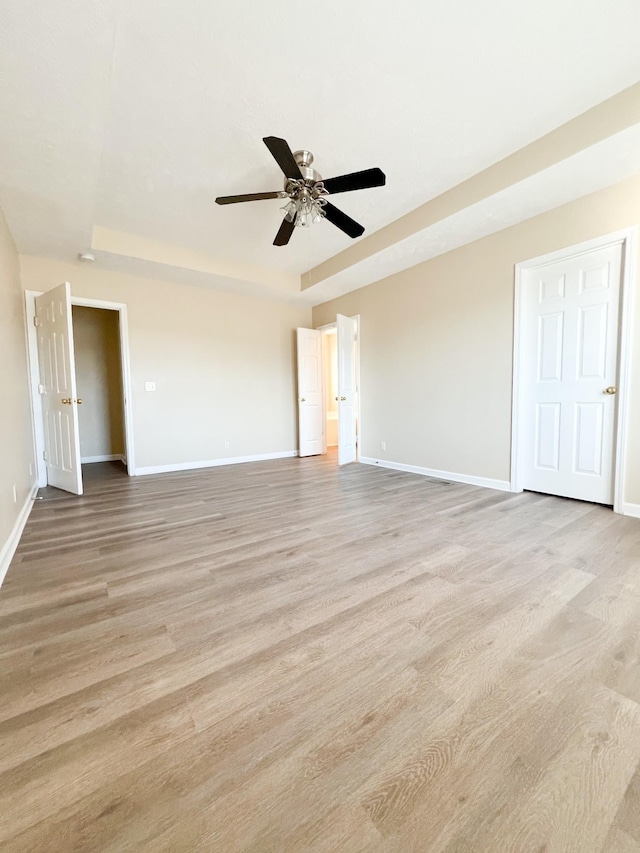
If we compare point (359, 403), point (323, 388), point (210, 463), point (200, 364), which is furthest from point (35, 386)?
point (359, 403)

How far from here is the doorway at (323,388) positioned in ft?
16.6

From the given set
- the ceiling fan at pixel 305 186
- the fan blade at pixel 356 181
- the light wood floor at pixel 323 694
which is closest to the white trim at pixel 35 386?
the light wood floor at pixel 323 694

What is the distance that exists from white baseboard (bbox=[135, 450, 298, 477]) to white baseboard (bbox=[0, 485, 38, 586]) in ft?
4.74

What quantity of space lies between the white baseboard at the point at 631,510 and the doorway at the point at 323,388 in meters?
3.11

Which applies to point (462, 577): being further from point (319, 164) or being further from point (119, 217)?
point (119, 217)

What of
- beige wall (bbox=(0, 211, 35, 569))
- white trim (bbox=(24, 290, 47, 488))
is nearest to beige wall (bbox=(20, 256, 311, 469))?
white trim (bbox=(24, 290, 47, 488))

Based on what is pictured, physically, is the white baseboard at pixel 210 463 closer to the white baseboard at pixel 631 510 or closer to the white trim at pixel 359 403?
the white trim at pixel 359 403

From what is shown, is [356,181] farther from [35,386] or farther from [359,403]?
[35,386]

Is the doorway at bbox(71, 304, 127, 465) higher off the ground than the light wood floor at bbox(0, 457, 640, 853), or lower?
higher

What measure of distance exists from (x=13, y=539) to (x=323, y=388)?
453 cm

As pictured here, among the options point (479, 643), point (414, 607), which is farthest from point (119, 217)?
point (479, 643)

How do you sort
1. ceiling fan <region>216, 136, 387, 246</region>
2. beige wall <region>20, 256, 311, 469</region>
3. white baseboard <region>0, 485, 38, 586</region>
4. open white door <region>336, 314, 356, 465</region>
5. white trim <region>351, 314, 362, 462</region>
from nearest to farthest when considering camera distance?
white baseboard <region>0, 485, 38, 586</region>, ceiling fan <region>216, 136, 387, 246</region>, beige wall <region>20, 256, 311, 469</region>, open white door <region>336, 314, 356, 465</region>, white trim <region>351, 314, 362, 462</region>

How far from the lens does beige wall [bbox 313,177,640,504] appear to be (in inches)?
114

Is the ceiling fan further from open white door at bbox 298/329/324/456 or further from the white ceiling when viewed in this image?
open white door at bbox 298/329/324/456
